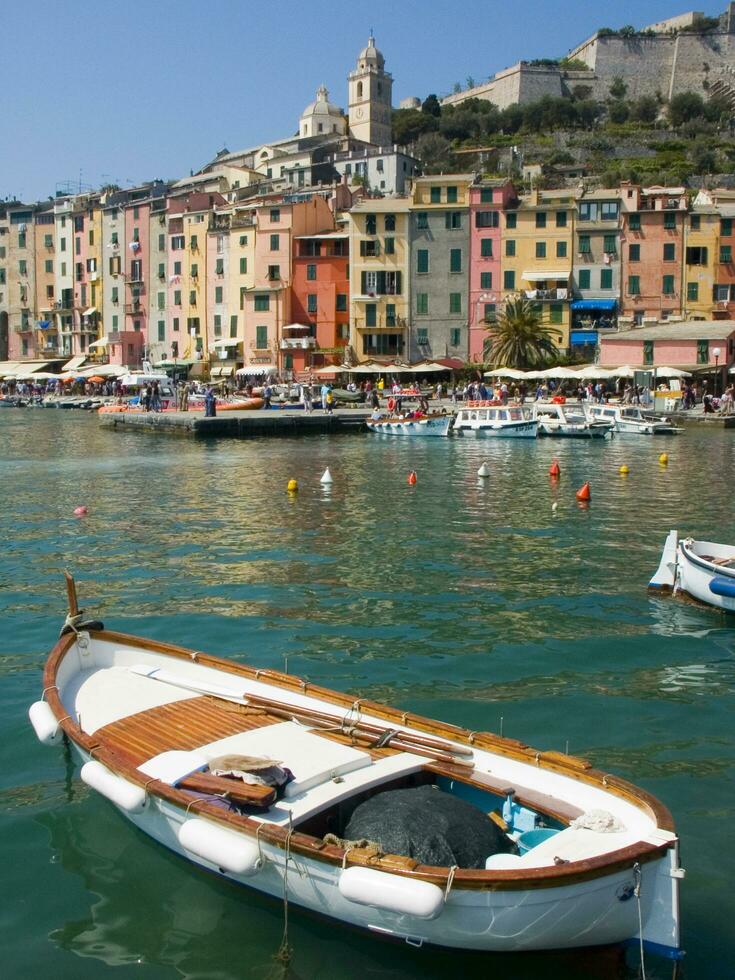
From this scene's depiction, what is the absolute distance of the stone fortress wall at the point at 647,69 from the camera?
456ft

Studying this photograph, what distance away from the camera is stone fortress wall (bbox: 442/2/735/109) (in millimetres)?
139125

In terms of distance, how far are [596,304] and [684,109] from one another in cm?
7543

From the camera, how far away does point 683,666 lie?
43.8 ft

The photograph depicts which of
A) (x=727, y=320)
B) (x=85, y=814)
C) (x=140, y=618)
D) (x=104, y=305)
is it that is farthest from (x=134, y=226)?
(x=85, y=814)

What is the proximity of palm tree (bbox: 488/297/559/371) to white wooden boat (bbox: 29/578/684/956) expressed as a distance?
2230 inches

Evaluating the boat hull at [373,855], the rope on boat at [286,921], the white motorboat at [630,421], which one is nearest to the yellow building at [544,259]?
the white motorboat at [630,421]

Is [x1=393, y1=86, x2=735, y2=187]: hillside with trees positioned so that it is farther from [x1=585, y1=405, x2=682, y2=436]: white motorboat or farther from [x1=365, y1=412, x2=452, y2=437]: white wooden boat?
[x1=365, y1=412, x2=452, y2=437]: white wooden boat

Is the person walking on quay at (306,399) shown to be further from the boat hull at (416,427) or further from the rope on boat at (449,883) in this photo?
the rope on boat at (449,883)

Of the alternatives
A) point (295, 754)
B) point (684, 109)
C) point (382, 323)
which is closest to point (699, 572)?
point (295, 754)

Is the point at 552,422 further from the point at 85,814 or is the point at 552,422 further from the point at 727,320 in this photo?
the point at 85,814

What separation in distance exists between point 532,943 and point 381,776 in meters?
Result: 1.76

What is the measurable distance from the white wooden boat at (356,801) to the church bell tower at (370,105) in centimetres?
13896

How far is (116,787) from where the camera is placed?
315 inches

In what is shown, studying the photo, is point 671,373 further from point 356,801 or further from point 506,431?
point 356,801
